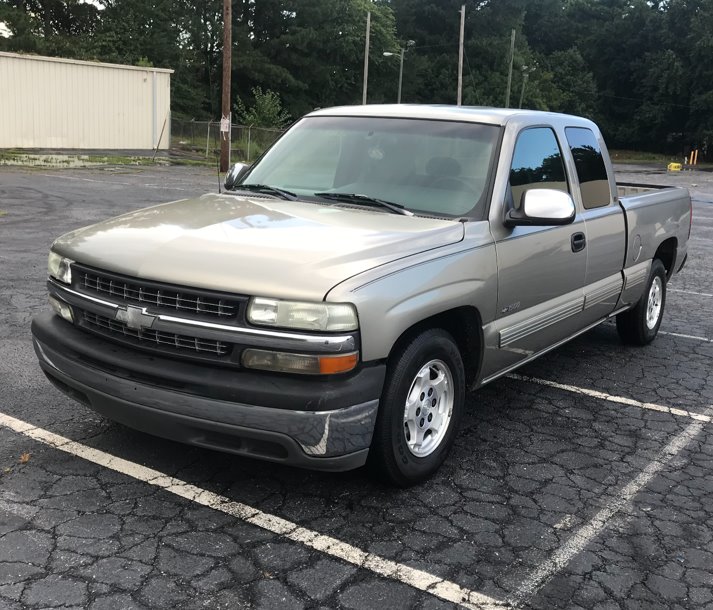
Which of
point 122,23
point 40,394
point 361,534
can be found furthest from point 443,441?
point 122,23

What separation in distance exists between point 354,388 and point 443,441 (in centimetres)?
90

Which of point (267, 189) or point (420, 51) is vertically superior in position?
point (420, 51)

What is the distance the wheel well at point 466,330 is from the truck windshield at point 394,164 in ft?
1.88

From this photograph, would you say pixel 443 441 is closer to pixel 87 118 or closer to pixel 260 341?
pixel 260 341

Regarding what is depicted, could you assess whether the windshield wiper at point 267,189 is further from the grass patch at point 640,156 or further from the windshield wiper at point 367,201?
the grass patch at point 640,156

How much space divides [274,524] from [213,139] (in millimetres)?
34172

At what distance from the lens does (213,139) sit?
35.9 metres

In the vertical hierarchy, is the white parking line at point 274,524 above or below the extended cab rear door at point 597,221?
below

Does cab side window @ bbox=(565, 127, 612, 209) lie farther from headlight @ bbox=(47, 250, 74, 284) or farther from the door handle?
headlight @ bbox=(47, 250, 74, 284)

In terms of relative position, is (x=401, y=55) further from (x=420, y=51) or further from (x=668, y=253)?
(x=668, y=253)

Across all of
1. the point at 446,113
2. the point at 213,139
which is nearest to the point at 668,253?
the point at 446,113

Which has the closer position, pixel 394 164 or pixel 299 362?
pixel 299 362

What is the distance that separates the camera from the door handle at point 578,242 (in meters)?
4.95

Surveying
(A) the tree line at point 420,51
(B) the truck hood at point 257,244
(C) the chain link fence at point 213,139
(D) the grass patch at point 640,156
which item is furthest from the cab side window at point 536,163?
(D) the grass patch at point 640,156
